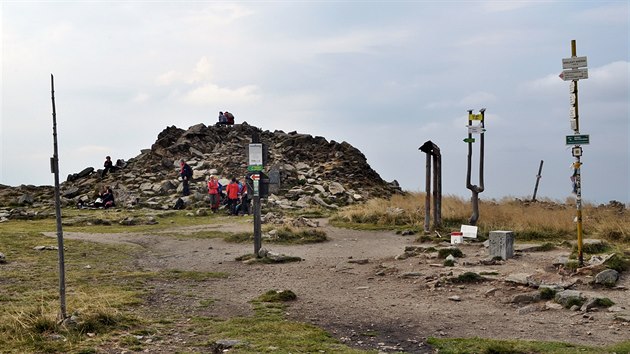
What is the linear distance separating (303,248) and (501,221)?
23.4 ft

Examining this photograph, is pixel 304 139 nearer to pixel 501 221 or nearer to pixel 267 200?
pixel 267 200

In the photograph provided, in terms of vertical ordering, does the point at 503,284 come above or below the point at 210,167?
below

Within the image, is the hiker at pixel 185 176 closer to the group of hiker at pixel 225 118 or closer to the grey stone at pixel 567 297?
the group of hiker at pixel 225 118

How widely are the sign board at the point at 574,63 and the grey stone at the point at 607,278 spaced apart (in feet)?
13.1

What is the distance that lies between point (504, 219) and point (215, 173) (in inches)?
818

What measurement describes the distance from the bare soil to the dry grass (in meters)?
2.45

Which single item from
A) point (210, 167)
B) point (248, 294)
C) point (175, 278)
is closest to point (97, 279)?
point (175, 278)

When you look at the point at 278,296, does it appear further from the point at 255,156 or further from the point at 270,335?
the point at 255,156

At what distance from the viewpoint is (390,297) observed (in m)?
10.8

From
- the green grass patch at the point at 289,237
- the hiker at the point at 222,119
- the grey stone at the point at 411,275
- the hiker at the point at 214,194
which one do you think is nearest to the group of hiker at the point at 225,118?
the hiker at the point at 222,119

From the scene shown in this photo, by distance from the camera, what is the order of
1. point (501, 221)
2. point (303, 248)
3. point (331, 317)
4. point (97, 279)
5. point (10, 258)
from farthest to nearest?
point (501, 221), point (303, 248), point (10, 258), point (97, 279), point (331, 317)

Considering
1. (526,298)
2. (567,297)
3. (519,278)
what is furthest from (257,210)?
(567,297)

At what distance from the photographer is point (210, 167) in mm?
38750

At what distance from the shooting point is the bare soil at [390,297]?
8.05 metres
